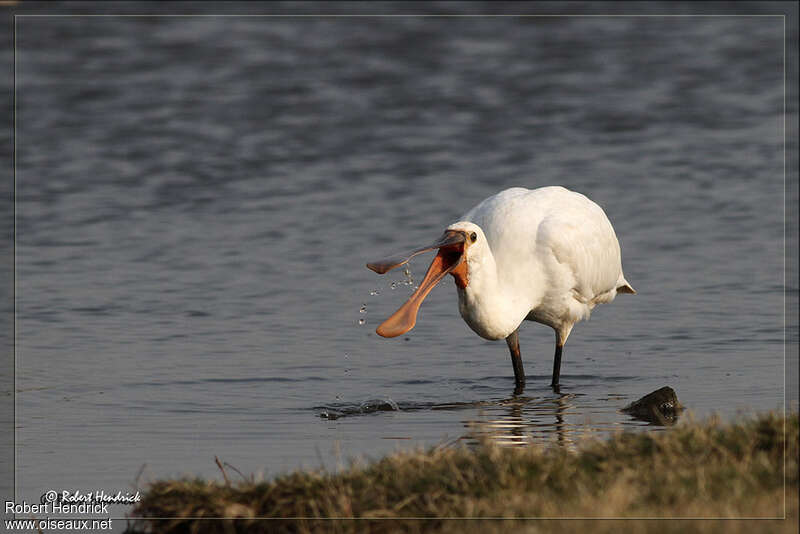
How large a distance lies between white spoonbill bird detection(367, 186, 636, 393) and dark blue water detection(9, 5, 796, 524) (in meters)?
0.51

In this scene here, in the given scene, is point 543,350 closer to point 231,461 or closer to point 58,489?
point 231,461

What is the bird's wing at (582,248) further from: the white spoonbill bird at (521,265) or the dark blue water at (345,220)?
the dark blue water at (345,220)

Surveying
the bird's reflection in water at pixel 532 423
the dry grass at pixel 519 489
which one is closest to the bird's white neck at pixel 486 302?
the bird's reflection in water at pixel 532 423

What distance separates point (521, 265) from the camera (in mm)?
8828

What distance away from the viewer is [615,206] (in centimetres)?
1466

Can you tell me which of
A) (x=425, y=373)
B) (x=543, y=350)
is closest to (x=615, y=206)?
(x=543, y=350)

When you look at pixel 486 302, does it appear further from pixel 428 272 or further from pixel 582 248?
pixel 582 248

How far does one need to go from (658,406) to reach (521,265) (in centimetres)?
143

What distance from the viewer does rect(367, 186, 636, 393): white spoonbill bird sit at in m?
8.06

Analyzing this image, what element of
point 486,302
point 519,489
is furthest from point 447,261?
point 519,489

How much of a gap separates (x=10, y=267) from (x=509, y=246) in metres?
5.41

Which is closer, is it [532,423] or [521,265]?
[532,423]

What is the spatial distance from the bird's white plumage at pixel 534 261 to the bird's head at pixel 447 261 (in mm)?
15

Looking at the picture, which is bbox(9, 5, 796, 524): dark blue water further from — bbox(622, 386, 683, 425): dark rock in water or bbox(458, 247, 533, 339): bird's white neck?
bbox(458, 247, 533, 339): bird's white neck
